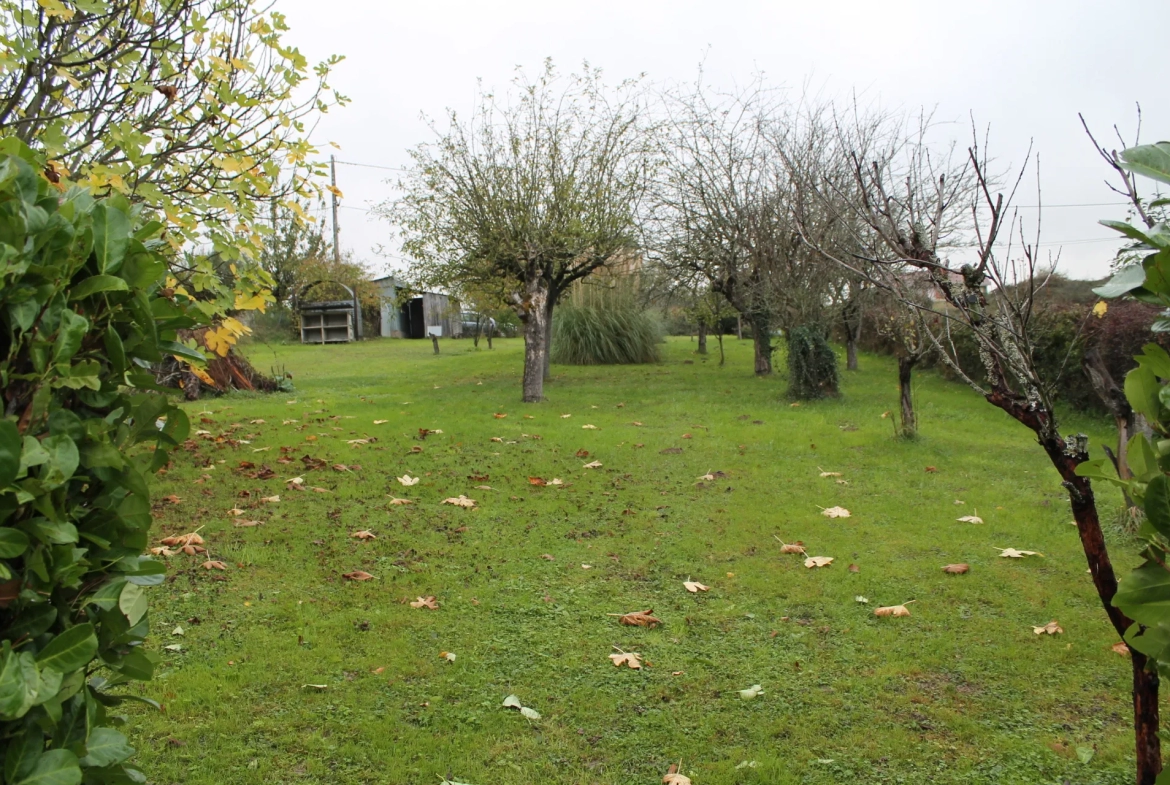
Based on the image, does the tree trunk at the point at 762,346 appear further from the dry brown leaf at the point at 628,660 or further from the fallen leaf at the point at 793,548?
the dry brown leaf at the point at 628,660

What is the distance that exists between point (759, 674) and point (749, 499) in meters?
3.35

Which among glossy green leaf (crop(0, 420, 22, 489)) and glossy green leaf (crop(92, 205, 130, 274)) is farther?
glossy green leaf (crop(92, 205, 130, 274))

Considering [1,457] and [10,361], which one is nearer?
[1,457]

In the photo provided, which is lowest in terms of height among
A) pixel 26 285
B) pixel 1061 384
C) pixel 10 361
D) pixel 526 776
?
pixel 526 776

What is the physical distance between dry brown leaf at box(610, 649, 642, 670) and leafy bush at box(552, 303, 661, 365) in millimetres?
17583

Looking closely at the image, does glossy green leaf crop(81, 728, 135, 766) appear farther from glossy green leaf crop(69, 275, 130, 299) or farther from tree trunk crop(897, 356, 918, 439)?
tree trunk crop(897, 356, 918, 439)

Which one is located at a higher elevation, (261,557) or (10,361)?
(10,361)

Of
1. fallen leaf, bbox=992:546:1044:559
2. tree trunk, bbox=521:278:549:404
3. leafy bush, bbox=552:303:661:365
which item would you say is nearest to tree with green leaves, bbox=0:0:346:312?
fallen leaf, bbox=992:546:1044:559

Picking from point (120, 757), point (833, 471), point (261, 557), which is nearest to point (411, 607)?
point (261, 557)

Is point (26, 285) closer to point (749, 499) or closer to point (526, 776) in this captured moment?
point (526, 776)

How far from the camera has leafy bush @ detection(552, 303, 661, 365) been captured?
2156cm

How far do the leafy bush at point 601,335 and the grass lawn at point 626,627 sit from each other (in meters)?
12.5

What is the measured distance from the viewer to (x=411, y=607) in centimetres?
463

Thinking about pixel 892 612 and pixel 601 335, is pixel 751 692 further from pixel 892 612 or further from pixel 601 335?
pixel 601 335
